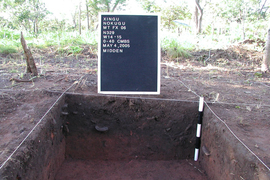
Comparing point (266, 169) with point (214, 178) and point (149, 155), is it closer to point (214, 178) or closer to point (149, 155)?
point (214, 178)

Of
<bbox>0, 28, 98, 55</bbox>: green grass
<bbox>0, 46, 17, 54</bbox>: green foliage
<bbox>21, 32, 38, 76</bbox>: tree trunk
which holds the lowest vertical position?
<bbox>21, 32, 38, 76</bbox>: tree trunk

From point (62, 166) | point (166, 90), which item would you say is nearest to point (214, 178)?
point (166, 90)

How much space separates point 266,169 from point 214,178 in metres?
0.94

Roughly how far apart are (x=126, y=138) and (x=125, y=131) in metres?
0.11

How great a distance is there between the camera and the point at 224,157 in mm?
2184

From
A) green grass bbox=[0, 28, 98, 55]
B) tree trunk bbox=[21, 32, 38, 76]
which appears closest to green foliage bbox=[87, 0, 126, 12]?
green grass bbox=[0, 28, 98, 55]

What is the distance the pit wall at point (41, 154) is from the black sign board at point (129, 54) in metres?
0.81

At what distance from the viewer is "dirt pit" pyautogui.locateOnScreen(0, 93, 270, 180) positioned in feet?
9.07

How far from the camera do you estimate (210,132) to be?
8.40 feet

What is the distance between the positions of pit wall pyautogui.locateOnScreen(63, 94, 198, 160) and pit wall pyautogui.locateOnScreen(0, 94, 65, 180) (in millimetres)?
249

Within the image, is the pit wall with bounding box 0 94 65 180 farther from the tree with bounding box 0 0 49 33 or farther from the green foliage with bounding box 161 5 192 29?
the green foliage with bounding box 161 5 192 29

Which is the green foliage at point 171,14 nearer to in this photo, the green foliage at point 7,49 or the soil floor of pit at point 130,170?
the green foliage at point 7,49

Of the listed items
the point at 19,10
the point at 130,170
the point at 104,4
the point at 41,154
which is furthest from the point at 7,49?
the point at 104,4

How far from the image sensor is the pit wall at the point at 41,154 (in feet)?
5.42
